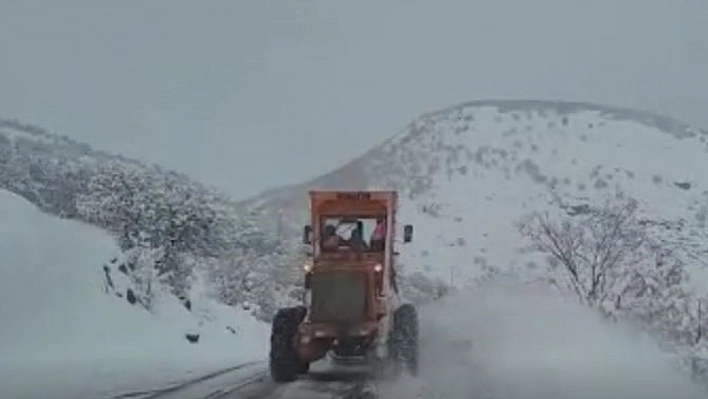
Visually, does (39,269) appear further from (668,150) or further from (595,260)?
(668,150)

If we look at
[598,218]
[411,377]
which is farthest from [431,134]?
[411,377]

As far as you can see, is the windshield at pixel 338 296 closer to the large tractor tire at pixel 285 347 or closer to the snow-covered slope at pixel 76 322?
the large tractor tire at pixel 285 347

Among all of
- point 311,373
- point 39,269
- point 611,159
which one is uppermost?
point 611,159

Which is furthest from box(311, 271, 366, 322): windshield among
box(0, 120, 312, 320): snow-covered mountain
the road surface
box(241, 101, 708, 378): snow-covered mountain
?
box(241, 101, 708, 378): snow-covered mountain

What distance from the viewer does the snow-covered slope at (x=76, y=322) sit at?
68.6ft

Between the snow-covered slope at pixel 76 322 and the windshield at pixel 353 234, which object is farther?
the windshield at pixel 353 234

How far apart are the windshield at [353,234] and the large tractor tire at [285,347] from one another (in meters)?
1.43

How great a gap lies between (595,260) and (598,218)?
10069 mm

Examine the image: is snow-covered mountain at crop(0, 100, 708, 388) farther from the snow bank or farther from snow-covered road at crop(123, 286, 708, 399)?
snow-covered road at crop(123, 286, 708, 399)

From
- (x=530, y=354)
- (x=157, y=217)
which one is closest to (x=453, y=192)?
(x=157, y=217)

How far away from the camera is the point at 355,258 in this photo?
20672 millimetres

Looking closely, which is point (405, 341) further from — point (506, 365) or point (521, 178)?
point (521, 178)

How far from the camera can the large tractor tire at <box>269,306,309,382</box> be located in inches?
781

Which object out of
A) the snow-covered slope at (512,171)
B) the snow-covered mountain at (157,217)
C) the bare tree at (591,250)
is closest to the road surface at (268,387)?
the snow-covered mountain at (157,217)
